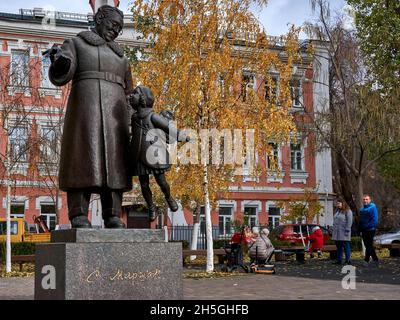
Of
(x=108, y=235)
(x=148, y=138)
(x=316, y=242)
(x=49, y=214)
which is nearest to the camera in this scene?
(x=108, y=235)

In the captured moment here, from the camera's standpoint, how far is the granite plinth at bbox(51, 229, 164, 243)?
257 inches

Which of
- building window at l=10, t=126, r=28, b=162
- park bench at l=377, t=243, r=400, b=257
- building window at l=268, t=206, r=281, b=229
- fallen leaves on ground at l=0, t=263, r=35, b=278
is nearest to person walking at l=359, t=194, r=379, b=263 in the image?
park bench at l=377, t=243, r=400, b=257

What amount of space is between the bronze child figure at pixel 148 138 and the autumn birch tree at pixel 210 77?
8.42 m

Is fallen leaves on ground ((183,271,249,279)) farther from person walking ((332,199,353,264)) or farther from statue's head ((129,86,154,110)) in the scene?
statue's head ((129,86,154,110))

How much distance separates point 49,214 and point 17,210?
1518 millimetres

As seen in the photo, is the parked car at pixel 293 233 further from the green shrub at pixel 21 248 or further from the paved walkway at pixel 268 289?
the paved walkway at pixel 268 289

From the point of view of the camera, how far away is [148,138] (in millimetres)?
7176

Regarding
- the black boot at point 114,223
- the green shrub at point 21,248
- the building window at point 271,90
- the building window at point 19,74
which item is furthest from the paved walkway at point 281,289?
the green shrub at point 21,248

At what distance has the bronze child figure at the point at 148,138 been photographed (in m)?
7.16

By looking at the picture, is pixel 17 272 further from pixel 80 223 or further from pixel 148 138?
pixel 148 138

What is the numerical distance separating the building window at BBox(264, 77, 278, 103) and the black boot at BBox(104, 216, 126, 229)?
1042cm

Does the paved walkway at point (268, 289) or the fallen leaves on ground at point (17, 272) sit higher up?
the paved walkway at point (268, 289)
